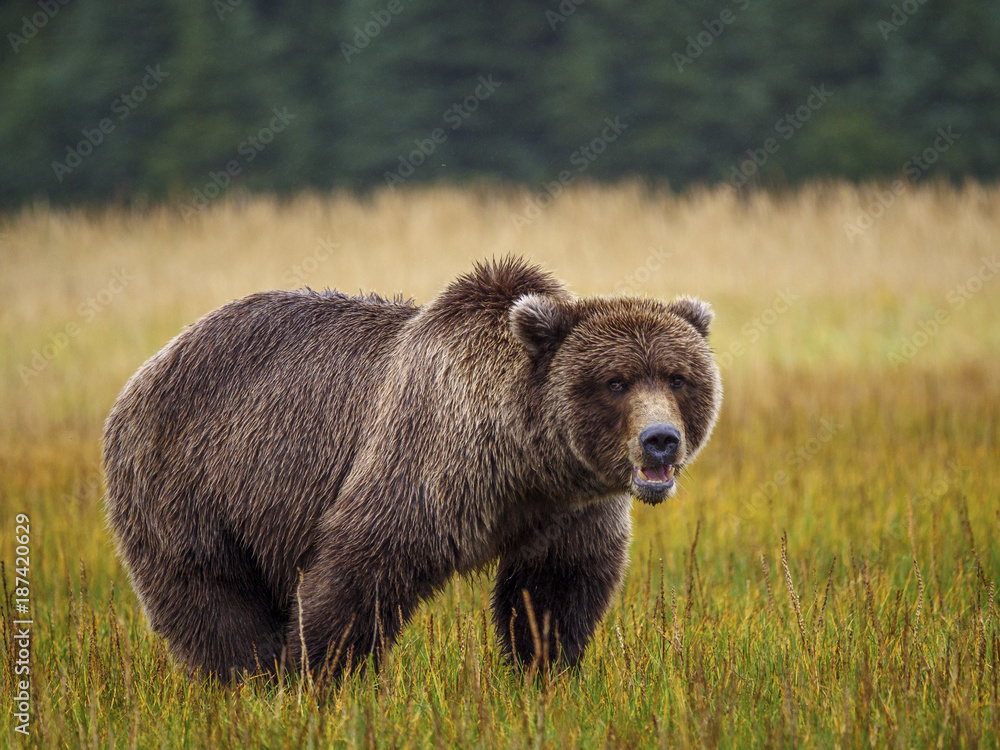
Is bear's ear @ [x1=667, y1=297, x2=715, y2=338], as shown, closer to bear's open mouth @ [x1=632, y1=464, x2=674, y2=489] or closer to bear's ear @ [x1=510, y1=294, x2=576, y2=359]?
bear's ear @ [x1=510, y1=294, x2=576, y2=359]

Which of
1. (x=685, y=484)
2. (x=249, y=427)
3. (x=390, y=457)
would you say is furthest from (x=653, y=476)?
(x=685, y=484)

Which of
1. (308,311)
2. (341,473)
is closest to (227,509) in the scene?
(341,473)

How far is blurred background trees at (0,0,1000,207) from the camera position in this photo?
74.2 feet

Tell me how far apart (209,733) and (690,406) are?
6.62ft

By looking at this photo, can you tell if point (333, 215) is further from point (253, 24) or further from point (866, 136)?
point (866, 136)

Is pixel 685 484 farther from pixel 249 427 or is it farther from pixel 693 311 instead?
pixel 249 427

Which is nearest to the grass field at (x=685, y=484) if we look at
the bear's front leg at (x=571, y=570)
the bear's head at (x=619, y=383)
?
the bear's front leg at (x=571, y=570)

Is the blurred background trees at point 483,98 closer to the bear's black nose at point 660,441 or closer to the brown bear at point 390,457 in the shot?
the brown bear at point 390,457

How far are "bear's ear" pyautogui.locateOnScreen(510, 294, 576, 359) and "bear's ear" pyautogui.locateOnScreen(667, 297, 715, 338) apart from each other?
47cm

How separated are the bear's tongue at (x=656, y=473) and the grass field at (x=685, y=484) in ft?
1.33

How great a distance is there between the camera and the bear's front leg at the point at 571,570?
4402mm

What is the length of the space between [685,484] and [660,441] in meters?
4.15

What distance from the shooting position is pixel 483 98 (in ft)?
76.9

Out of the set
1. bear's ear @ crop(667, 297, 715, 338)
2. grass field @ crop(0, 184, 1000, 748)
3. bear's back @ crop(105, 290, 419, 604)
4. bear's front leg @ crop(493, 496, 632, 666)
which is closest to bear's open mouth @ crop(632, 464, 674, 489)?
grass field @ crop(0, 184, 1000, 748)
